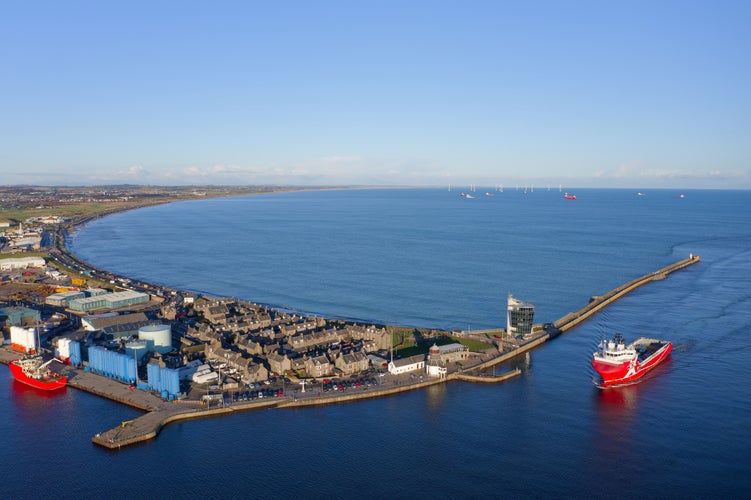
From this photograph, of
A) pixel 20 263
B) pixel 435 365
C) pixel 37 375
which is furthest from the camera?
pixel 20 263

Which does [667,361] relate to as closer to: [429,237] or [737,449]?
[737,449]

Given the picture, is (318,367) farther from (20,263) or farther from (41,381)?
(20,263)

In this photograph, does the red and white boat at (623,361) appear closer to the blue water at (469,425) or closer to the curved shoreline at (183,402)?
the blue water at (469,425)

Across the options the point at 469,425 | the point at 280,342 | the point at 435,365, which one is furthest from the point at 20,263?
the point at 469,425

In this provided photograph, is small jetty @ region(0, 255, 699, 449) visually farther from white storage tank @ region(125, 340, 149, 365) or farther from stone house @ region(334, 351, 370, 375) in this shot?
stone house @ region(334, 351, 370, 375)

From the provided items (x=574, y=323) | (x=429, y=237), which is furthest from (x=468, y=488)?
(x=429, y=237)

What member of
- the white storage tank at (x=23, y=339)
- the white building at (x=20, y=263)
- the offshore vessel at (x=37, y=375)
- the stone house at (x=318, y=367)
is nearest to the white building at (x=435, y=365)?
the stone house at (x=318, y=367)

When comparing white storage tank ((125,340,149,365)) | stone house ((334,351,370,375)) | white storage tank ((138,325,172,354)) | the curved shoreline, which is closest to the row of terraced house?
stone house ((334,351,370,375))
